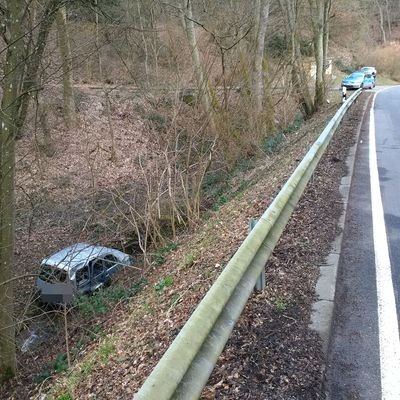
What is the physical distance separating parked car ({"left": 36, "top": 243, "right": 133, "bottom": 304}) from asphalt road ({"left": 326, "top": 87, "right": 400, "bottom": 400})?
489 cm

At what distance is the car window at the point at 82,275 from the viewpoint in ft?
32.3

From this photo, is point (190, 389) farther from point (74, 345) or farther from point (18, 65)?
point (18, 65)

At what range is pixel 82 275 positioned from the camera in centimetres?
998

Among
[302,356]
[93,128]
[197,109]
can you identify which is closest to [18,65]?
[302,356]

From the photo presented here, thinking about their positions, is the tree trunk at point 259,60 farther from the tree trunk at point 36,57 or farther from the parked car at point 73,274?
the tree trunk at point 36,57

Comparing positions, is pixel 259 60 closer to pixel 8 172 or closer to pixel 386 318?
pixel 8 172

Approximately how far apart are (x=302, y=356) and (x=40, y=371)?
5.87 m

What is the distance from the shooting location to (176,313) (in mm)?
4516

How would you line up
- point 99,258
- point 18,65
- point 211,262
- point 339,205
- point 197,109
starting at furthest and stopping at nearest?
point 197,109
point 99,258
point 18,65
point 339,205
point 211,262

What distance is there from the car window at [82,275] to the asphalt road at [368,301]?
5.61 meters

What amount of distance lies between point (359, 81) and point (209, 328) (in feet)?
124

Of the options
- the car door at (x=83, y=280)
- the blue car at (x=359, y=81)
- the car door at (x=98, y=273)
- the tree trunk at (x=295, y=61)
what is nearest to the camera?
the car door at (x=83, y=280)

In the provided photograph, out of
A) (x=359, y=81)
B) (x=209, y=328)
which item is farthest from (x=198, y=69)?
(x=359, y=81)

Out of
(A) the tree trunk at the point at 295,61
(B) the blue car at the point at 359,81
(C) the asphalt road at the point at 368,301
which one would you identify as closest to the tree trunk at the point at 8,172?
(C) the asphalt road at the point at 368,301
